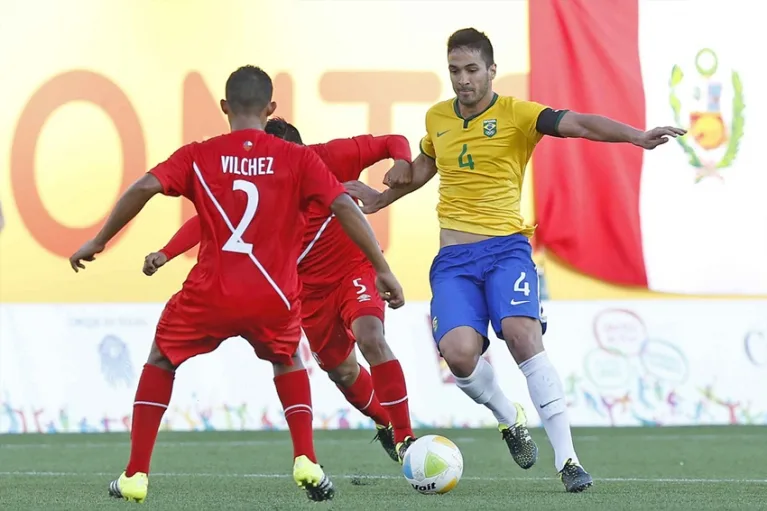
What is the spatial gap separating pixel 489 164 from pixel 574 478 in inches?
53.8

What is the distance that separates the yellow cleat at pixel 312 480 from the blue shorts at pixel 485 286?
1.15m

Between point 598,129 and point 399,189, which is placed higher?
point 598,129

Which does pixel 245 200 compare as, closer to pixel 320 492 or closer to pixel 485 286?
pixel 320 492

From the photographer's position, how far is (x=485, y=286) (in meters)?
5.57

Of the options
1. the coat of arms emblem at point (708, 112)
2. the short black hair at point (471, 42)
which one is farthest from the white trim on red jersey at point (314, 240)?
the coat of arms emblem at point (708, 112)

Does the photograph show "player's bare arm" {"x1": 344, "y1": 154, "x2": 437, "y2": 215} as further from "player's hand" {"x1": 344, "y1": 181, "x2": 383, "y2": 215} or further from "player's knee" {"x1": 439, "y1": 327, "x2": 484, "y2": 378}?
"player's knee" {"x1": 439, "y1": 327, "x2": 484, "y2": 378}

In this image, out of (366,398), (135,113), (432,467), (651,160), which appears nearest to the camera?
(432,467)

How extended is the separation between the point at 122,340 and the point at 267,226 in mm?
5595

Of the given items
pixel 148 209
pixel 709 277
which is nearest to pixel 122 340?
pixel 148 209

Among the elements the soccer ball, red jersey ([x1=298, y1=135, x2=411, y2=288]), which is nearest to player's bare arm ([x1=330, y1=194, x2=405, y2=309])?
the soccer ball

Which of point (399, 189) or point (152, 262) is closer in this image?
point (152, 262)

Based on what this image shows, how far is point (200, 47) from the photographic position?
32.9ft

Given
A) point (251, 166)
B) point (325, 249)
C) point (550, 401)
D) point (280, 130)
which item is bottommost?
point (550, 401)

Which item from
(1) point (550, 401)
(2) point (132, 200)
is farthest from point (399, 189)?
(2) point (132, 200)
